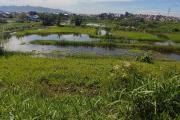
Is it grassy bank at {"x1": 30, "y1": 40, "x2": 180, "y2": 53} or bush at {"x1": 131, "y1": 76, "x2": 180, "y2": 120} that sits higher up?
bush at {"x1": 131, "y1": 76, "x2": 180, "y2": 120}

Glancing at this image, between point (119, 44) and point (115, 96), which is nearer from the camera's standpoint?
point (115, 96)

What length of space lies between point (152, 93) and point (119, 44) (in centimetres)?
4186

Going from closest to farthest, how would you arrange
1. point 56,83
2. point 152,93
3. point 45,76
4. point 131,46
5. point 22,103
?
1. point 152,93
2. point 22,103
3. point 56,83
4. point 45,76
5. point 131,46

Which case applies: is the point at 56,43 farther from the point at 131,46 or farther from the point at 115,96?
the point at 115,96

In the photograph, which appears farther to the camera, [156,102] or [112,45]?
[112,45]

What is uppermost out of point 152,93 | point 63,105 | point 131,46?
point 152,93

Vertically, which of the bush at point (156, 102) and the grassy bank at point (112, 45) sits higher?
the bush at point (156, 102)

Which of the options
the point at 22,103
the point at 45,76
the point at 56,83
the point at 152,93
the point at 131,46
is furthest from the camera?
the point at 131,46

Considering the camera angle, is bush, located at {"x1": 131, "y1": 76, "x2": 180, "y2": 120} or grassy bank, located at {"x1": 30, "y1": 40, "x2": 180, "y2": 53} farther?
grassy bank, located at {"x1": 30, "y1": 40, "x2": 180, "y2": 53}

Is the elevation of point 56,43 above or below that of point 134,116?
below

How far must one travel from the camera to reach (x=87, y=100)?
4531mm

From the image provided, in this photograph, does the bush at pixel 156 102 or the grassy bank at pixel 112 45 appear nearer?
the bush at pixel 156 102

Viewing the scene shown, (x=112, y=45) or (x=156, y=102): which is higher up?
(x=156, y=102)

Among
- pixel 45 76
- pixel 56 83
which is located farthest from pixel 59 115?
pixel 45 76
